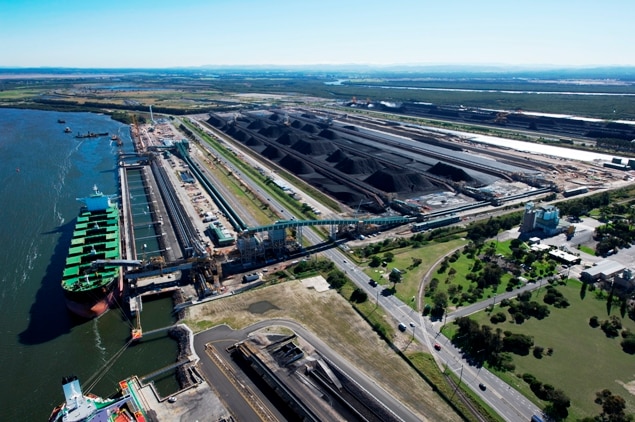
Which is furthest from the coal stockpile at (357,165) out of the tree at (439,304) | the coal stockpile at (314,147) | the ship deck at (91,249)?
the tree at (439,304)

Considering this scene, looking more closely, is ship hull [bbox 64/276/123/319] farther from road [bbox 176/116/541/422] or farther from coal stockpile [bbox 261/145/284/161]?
coal stockpile [bbox 261/145/284/161]

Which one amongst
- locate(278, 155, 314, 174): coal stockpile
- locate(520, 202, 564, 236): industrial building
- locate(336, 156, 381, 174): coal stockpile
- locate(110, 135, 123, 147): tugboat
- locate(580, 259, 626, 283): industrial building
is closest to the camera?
locate(580, 259, 626, 283): industrial building

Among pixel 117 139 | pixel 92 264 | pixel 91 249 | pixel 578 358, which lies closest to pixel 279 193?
pixel 91 249

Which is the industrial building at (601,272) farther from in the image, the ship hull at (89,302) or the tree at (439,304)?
the ship hull at (89,302)

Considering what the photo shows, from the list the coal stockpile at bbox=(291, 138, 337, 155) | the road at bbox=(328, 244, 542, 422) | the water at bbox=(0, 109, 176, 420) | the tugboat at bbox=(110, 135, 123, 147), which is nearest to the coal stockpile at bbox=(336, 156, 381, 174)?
the coal stockpile at bbox=(291, 138, 337, 155)

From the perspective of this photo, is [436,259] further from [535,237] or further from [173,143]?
[173,143]

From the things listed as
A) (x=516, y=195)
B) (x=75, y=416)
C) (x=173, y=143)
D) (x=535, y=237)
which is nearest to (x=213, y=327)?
(x=75, y=416)

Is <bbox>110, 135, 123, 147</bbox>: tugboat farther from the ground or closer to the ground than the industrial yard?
farther from the ground

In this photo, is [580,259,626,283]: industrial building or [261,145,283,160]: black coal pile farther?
[261,145,283,160]: black coal pile
